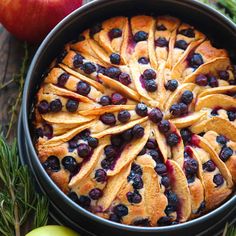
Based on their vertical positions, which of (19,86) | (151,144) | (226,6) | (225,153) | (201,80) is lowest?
(19,86)

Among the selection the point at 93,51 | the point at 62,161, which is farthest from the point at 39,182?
the point at 93,51

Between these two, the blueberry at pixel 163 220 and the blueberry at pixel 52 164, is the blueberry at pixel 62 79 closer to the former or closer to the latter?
the blueberry at pixel 52 164

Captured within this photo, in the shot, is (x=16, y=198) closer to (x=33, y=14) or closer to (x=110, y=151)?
(x=110, y=151)

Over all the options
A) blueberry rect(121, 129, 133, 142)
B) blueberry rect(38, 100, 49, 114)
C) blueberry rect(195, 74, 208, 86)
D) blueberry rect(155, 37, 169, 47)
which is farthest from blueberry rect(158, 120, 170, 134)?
blueberry rect(38, 100, 49, 114)

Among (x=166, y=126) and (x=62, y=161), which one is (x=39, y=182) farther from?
(x=166, y=126)

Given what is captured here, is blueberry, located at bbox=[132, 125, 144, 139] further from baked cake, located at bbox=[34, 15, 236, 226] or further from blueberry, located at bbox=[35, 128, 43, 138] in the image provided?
blueberry, located at bbox=[35, 128, 43, 138]

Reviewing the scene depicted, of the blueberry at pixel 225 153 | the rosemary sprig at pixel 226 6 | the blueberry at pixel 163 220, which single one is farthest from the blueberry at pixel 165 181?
the rosemary sprig at pixel 226 6

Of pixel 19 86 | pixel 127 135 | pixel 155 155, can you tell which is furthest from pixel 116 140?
pixel 19 86
